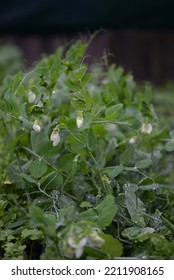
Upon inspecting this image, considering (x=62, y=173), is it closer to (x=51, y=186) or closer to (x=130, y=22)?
(x=51, y=186)

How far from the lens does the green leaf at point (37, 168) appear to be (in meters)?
1.26

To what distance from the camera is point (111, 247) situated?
3.56ft

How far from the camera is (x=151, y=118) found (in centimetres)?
161

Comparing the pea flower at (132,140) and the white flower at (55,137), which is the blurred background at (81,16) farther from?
the white flower at (55,137)

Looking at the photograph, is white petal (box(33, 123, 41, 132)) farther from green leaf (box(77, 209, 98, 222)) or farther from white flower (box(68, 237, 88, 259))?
white flower (box(68, 237, 88, 259))

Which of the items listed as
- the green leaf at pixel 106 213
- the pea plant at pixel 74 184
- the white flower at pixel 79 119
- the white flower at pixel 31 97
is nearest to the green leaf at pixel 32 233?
the pea plant at pixel 74 184

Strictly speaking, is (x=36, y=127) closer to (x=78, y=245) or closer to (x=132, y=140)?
(x=78, y=245)

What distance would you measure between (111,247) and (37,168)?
0.91 feet

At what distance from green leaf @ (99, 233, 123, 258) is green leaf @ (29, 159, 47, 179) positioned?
0.82ft

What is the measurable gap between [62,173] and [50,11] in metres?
2.09

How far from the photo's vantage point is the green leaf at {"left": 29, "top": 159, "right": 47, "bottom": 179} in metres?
1.26

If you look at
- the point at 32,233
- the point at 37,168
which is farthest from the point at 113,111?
the point at 32,233

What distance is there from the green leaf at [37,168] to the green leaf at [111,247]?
0.82 ft
